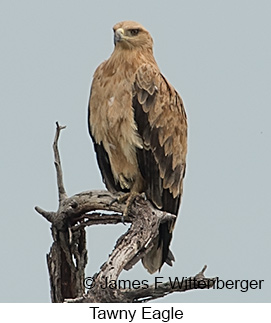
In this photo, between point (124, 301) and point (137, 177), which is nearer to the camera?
point (124, 301)

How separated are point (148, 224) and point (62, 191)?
876 millimetres

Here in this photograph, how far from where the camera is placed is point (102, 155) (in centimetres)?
834

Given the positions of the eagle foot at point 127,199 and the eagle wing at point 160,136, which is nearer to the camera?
the eagle wing at point 160,136

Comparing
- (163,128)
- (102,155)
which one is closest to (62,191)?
(102,155)

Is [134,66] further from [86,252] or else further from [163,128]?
[86,252]

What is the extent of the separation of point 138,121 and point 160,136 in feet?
0.83

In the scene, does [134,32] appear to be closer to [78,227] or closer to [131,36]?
[131,36]

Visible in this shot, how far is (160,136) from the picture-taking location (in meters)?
8.05

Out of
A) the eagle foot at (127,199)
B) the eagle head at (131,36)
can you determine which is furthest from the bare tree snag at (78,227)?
the eagle head at (131,36)

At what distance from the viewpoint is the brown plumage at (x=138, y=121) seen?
25.9 feet

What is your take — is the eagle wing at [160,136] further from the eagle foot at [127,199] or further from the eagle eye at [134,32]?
the eagle eye at [134,32]

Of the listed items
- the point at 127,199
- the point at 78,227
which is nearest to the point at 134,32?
the point at 127,199

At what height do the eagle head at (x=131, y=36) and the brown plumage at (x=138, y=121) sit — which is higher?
the eagle head at (x=131, y=36)

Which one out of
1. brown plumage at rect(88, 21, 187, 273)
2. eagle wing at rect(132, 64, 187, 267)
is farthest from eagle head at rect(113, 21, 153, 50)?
eagle wing at rect(132, 64, 187, 267)
